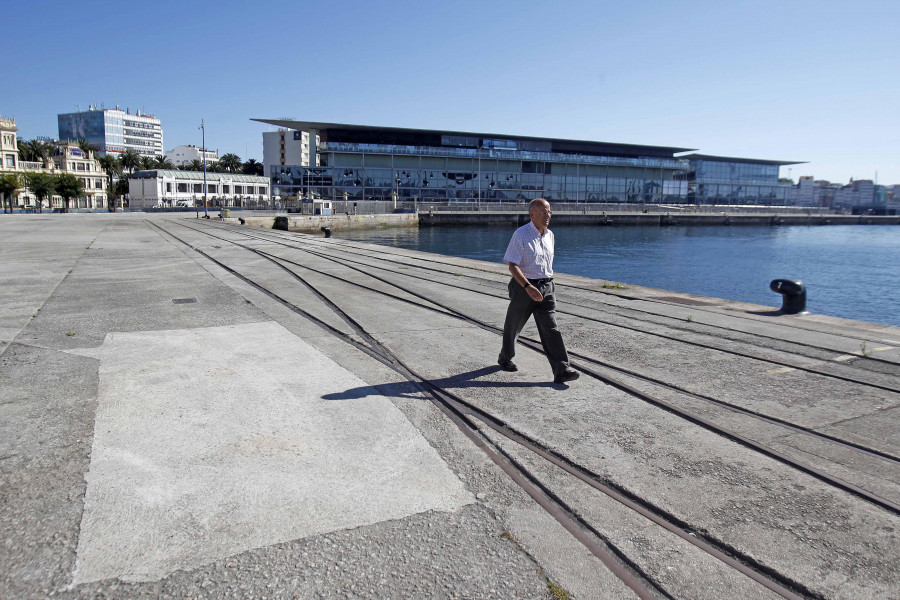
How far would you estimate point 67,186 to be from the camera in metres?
96.4

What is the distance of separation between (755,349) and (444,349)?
435cm

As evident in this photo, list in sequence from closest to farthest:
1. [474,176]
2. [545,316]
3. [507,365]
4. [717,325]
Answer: [545,316] → [507,365] → [717,325] → [474,176]

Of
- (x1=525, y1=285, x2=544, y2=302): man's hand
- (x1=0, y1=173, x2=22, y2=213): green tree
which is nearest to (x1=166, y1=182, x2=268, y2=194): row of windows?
(x1=0, y1=173, x2=22, y2=213): green tree

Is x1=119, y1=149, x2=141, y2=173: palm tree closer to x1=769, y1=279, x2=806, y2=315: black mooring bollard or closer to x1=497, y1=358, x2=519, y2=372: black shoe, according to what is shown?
x1=769, y1=279, x2=806, y2=315: black mooring bollard

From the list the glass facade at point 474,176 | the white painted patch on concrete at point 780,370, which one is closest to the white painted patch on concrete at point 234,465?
the white painted patch on concrete at point 780,370

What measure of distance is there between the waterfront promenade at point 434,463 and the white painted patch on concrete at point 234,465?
0.07ft

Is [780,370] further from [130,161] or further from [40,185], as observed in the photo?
→ [130,161]

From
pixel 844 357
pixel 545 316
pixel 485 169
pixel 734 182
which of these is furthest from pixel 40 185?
pixel 734 182

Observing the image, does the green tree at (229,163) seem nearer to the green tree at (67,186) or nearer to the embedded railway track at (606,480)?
the green tree at (67,186)

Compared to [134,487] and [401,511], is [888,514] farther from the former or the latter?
[134,487]

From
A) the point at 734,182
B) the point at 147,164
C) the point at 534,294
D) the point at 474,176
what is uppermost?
the point at 147,164

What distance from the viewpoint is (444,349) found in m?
7.96

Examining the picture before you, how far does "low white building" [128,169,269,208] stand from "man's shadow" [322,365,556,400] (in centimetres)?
10726

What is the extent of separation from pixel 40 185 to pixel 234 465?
10685cm
